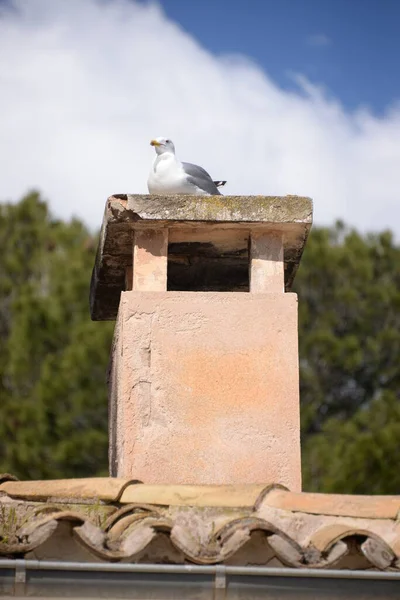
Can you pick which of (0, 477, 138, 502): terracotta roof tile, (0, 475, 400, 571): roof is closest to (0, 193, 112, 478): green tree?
(0, 477, 138, 502): terracotta roof tile

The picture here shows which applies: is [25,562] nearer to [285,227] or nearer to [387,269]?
[285,227]

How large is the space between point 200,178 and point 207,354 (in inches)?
37.2

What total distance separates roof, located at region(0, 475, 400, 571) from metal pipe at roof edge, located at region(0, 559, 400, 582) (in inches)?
1.1

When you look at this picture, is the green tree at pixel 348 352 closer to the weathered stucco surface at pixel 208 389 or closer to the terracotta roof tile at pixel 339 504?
the weathered stucco surface at pixel 208 389

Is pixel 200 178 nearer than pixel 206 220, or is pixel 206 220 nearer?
pixel 206 220

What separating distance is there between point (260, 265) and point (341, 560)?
185 centimetres

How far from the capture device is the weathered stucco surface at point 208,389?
4.49 m

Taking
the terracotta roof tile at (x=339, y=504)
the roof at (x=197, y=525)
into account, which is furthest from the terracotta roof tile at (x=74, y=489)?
the terracotta roof tile at (x=339, y=504)

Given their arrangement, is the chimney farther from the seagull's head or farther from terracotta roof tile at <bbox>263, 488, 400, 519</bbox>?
terracotta roof tile at <bbox>263, 488, 400, 519</bbox>

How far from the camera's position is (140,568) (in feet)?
10.7

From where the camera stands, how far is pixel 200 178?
504 cm

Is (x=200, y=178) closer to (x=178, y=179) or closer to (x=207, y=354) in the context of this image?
(x=178, y=179)

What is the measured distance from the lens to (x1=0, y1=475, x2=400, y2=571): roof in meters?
3.32

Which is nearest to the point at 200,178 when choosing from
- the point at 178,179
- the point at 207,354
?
the point at 178,179
